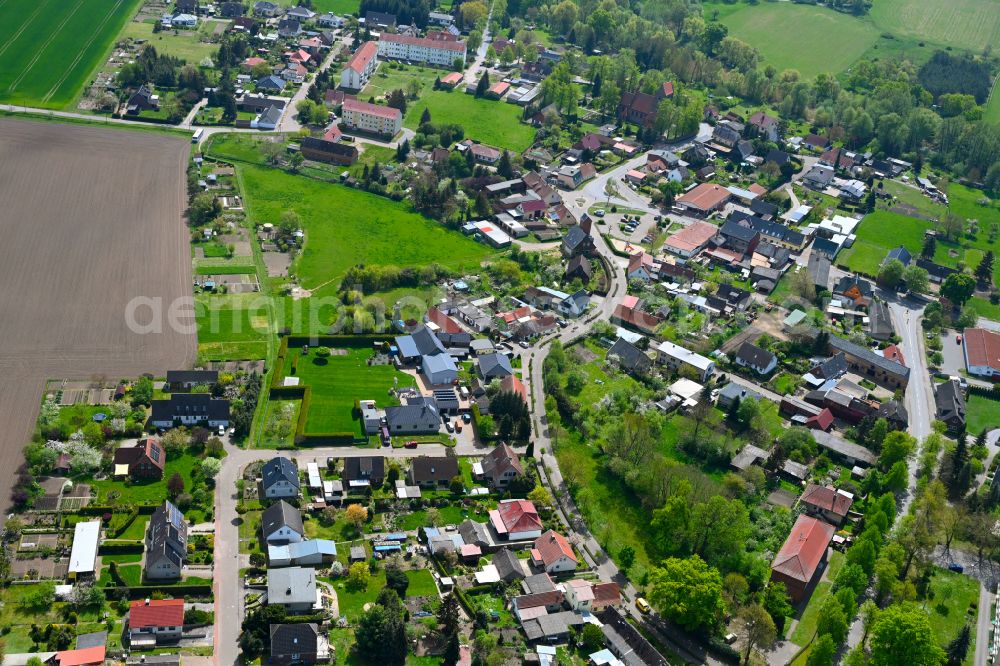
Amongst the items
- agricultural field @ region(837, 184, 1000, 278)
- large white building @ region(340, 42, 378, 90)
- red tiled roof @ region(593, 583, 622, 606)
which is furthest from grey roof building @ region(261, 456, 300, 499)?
large white building @ region(340, 42, 378, 90)

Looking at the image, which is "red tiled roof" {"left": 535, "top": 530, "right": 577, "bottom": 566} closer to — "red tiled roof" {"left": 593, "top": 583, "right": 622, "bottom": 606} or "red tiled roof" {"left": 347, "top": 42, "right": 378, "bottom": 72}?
"red tiled roof" {"left": 593, "top": 583, "right": 622, "bottom": 606}

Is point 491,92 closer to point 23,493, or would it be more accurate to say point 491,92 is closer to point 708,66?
point 708,66

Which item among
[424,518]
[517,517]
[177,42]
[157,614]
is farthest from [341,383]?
[177,42]

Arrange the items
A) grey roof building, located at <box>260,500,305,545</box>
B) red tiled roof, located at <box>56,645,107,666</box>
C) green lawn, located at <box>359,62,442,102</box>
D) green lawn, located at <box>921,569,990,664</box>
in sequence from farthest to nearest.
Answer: green lawn, located at <box>359,62,442,102</box> → green lawn, located at <box>921,569,990,664</box> → grey roof building, located at <box>260,500,305,545</box> → red tiled roof, located at <box>56,645,107,666</box>

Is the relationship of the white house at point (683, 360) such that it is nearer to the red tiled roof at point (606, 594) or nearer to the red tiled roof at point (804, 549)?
the red tiled roof at point (804, 549)

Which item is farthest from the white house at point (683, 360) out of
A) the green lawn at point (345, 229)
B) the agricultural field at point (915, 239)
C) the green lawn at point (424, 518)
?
the agricultural field at point (915, 239)

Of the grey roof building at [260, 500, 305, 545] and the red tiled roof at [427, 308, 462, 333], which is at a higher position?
the red tiled roof at [427, 308, 462, 333]

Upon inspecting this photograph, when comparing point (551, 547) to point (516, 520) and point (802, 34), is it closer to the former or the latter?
point (516, 520)
